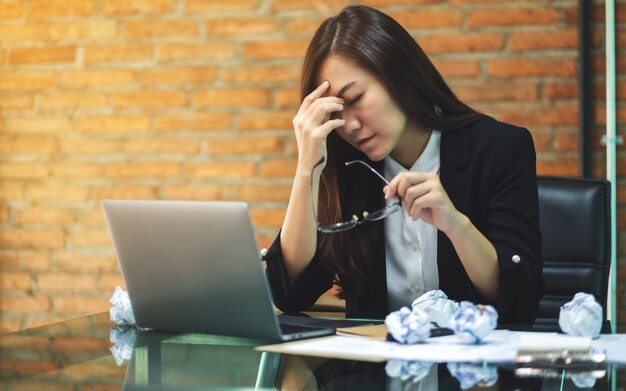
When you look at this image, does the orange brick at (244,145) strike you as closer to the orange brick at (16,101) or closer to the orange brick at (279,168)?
the orange brick at (279,168)

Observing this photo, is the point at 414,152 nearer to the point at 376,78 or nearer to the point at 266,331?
the point at 376,78

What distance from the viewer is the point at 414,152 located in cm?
184

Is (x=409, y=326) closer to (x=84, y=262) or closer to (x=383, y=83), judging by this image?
(x=383, y=83)

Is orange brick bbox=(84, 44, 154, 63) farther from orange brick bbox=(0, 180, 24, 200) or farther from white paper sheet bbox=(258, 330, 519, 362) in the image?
white paper sheet bbox=(258, 330, 519, 362)

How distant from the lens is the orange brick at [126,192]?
2867mm

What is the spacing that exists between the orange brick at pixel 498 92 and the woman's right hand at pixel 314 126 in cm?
103

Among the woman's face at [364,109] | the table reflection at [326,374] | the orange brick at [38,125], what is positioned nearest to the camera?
the table reflection at [326,374]

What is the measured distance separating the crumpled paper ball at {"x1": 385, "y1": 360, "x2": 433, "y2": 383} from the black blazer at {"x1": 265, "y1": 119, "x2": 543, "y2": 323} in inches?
23.1

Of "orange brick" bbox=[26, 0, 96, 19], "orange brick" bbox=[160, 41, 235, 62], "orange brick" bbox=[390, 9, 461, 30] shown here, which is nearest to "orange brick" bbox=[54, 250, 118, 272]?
"orange brick" bbox=[160, 41, 235, 62]

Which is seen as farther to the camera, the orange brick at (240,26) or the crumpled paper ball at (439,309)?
the orange brick at (240,26)

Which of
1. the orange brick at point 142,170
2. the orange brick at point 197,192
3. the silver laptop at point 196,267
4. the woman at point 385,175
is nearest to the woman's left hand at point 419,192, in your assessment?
the woman at point 385,175

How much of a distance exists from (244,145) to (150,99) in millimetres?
362

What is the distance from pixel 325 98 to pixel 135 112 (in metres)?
1.36

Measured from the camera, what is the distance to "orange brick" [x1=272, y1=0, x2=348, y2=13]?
107 inches
